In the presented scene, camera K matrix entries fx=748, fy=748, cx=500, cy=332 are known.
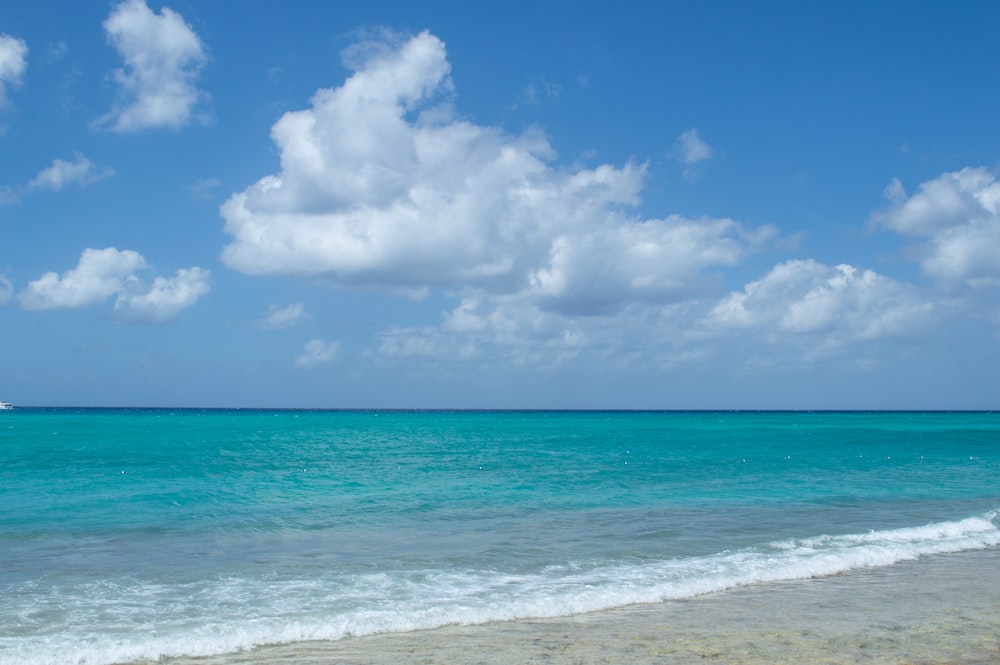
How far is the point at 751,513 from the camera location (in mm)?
21594

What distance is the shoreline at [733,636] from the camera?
8914 millimetres

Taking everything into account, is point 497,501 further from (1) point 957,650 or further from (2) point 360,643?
(1) point 957,650

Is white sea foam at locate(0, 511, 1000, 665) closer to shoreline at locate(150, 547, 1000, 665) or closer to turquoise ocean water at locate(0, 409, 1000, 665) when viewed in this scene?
turquoise ocean water at locate(0, 409, 1000, 665)

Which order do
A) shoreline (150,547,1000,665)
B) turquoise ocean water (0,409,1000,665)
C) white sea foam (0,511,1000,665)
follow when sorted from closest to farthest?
shoreline (150,547,1000,665) < white sea foam (0,511,1000,665) < turquoise ocean water (0,409,1000,665)

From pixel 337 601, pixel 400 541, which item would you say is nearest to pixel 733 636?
pixel 337 601

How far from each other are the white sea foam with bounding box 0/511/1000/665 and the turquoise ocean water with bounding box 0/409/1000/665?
0.15 ft

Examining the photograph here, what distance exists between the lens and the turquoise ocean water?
36.3ft

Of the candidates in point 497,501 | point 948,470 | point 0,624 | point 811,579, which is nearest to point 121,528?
point 0,624

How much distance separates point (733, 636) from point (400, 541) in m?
9.18

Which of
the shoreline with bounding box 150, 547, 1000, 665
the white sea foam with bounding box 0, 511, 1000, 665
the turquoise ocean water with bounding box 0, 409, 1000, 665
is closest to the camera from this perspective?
the shoreline with bounding box 150, 547, 1000, 665

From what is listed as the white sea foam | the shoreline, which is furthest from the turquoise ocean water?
the shoreline

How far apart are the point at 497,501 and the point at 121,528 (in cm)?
1083

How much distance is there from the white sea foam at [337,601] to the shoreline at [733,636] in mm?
436

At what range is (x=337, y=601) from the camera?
39.0ft
